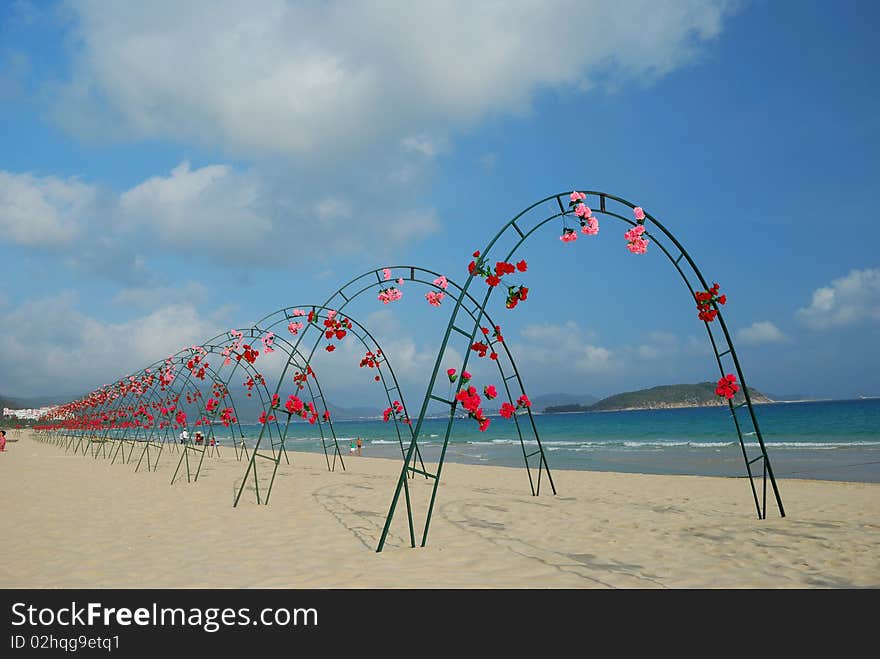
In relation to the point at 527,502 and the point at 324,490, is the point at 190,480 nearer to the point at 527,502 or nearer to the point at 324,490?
the point at 324,490

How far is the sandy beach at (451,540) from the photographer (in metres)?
5.23

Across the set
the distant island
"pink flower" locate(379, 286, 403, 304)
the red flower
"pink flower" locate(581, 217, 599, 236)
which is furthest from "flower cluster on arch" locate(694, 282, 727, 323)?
the distant island

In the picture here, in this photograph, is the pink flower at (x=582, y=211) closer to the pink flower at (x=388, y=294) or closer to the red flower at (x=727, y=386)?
the red flower at (x=727, y=386)

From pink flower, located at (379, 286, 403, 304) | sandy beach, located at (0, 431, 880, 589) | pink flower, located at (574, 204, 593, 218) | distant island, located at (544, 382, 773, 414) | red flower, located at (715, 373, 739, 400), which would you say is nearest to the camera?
sandy beach, located at (0, 431, 880, 589)

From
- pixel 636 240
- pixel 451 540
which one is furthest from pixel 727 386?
pixel 451 540

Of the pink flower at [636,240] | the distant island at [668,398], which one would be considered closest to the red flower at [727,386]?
the pink flower at [636,240]

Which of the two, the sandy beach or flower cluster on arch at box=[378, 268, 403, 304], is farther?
flower cluster on arch at box=[378, 268, 403, 304]

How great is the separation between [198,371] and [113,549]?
1023 centimetres

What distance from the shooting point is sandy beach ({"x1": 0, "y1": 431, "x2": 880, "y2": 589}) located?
5234 millimetres

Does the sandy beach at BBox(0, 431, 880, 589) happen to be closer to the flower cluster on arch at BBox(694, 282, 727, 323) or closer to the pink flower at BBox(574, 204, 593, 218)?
the flower cluster on arch at BBox(694, 282, 727, 323)

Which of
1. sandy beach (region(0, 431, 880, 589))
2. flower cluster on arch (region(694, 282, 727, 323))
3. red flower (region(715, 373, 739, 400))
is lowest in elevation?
sandy beach (region(0, 431, 880, 589))

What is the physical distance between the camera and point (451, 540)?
681 centimetres

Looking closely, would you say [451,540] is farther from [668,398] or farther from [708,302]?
[668,398]
